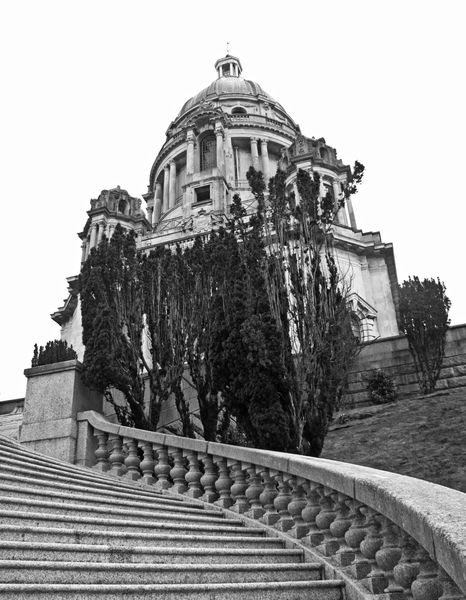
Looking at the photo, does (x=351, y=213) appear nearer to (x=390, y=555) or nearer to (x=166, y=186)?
(x=166, y=186)

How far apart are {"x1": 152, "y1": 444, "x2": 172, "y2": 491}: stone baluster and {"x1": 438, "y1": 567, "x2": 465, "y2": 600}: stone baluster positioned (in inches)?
187

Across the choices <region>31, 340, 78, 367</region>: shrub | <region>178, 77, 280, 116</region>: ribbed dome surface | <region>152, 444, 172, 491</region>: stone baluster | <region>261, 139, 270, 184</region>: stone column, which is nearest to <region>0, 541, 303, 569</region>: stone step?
<region>152, 444, 172, 491</region>: stone baluster

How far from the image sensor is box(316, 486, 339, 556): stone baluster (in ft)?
15.5

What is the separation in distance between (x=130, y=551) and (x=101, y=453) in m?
3.84

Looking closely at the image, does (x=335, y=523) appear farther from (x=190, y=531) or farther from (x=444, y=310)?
(x=444, y=310)

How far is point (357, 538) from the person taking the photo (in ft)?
14.1

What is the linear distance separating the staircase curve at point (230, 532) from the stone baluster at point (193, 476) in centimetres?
2

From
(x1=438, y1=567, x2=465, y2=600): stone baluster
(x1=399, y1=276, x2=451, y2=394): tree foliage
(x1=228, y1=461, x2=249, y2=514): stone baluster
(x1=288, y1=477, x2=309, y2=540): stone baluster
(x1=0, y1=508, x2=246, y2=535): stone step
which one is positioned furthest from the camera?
(x1=399, y1=276, x2=451, y2=394): tree foliage

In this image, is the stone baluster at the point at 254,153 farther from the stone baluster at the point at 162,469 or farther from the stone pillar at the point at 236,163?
the stone baluster at the point at 162,469

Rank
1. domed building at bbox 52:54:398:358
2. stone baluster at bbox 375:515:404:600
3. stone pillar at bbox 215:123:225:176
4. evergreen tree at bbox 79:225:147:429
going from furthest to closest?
stone pillar at bbox 215:123:225:176
domed building at bbox 52:54:398:358
evergreen tree at bbox 79:225:147:429
stone baluster at bbox 375:515:404:600

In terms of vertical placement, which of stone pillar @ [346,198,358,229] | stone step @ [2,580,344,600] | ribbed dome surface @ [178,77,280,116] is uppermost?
ribbed dome surface @ [178,77,280,116]

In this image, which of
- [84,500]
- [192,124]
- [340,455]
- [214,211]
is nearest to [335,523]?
Result: [84,500]

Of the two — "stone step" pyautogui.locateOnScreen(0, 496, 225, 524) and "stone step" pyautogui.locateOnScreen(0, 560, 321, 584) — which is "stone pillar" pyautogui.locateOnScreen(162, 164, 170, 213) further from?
"stone step" pyautogui.locateOnScreen(0, 560, 321, 584)

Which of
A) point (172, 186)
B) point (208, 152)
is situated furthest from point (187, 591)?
point (172, 186)
